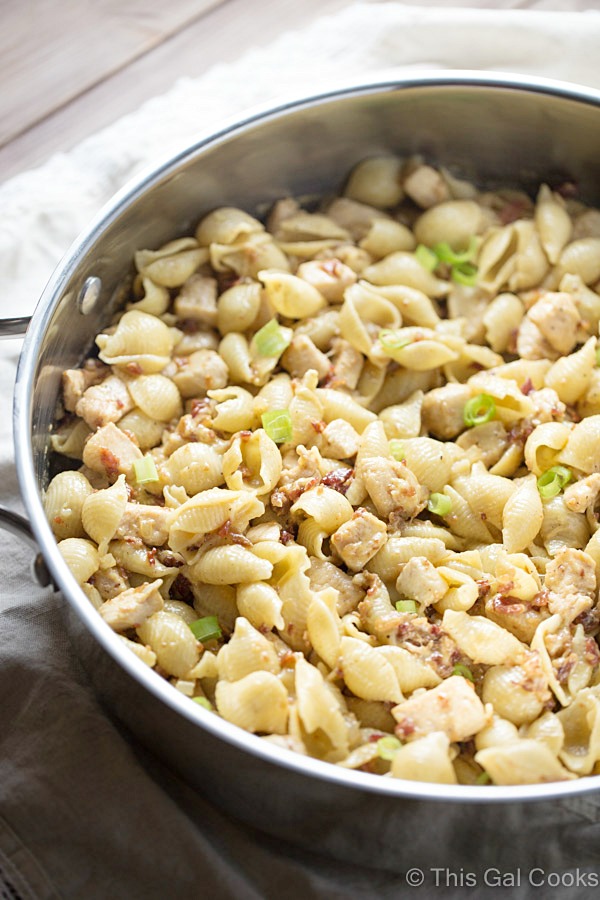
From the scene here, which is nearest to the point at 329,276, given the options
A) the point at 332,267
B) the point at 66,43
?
the point at 332,267

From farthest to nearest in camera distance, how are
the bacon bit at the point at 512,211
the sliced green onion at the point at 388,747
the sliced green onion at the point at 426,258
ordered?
the bacon bit at the point at 512,211 → the sliced green onion at the point at 426,258 → the sliced green onion at the point at 388,747

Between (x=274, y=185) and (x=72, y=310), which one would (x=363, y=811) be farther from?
(x=274, y=185)

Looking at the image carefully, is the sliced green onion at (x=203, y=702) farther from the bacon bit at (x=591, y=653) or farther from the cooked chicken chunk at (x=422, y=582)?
the bacon bit at (x=591, y=653)

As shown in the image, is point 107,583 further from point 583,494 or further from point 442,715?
point 583,494

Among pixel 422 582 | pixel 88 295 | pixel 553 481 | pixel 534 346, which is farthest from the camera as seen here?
pixel 534 346

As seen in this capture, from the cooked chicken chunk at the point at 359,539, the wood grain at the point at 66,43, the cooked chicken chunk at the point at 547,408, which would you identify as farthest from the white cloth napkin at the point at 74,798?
Answer: the cooked chicken chunk at the point at 547,408

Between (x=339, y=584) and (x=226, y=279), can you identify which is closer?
(x=339, y=584)
